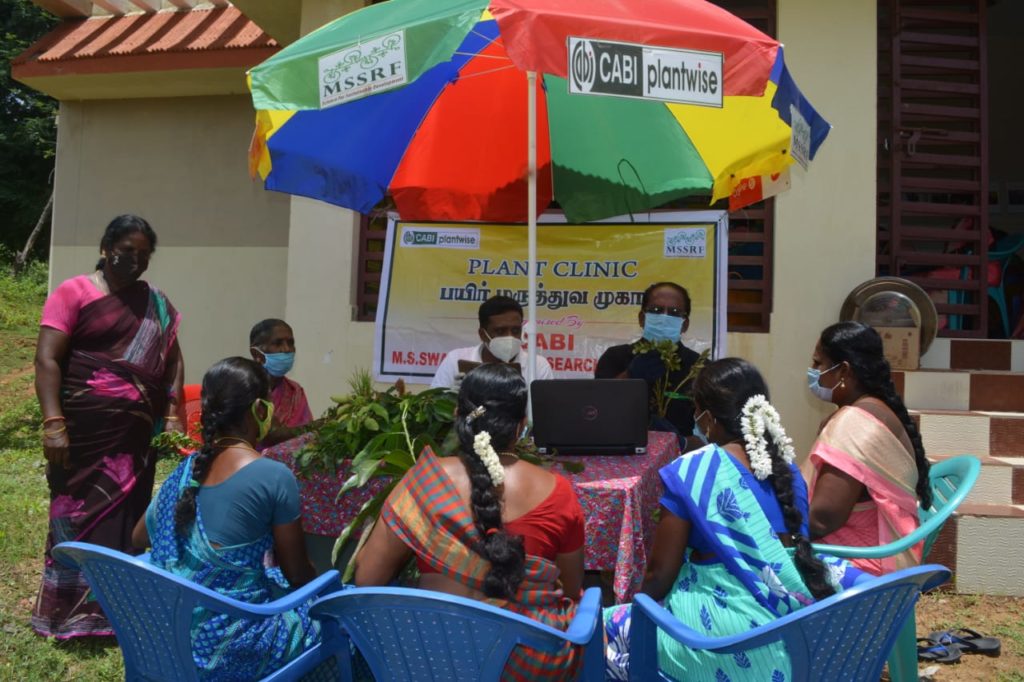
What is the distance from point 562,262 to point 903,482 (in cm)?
323

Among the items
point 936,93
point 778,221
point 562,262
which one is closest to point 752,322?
point 778,221

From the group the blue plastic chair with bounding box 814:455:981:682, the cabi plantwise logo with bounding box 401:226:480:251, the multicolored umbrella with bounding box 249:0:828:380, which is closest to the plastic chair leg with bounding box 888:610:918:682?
the blue plastic chair with bounding box 814:455:981:682

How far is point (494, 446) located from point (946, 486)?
201 cm

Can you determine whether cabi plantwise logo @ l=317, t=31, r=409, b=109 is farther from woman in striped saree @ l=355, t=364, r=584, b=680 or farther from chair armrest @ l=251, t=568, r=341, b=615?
chair armrest @ l=251, t=568, r=341, b=615

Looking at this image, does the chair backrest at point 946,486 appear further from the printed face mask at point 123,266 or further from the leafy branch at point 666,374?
the printed face mask at point 123,266

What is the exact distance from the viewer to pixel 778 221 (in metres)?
5.66

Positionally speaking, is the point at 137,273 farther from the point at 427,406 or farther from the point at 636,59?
the point at 636,59

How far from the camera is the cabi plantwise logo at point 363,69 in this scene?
292 centimetres

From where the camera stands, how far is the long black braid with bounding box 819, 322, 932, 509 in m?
2.88

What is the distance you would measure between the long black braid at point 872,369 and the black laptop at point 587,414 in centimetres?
71

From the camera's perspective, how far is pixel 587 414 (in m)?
2.83

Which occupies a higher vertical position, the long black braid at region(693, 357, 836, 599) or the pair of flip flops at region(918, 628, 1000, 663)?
the long black braid at region(693, 357, 836, 599)

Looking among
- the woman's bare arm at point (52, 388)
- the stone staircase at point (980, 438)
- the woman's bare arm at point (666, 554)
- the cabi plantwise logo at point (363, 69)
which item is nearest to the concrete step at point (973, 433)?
the stone staircase at point (980, 438)

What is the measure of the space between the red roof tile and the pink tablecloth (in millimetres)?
5312
